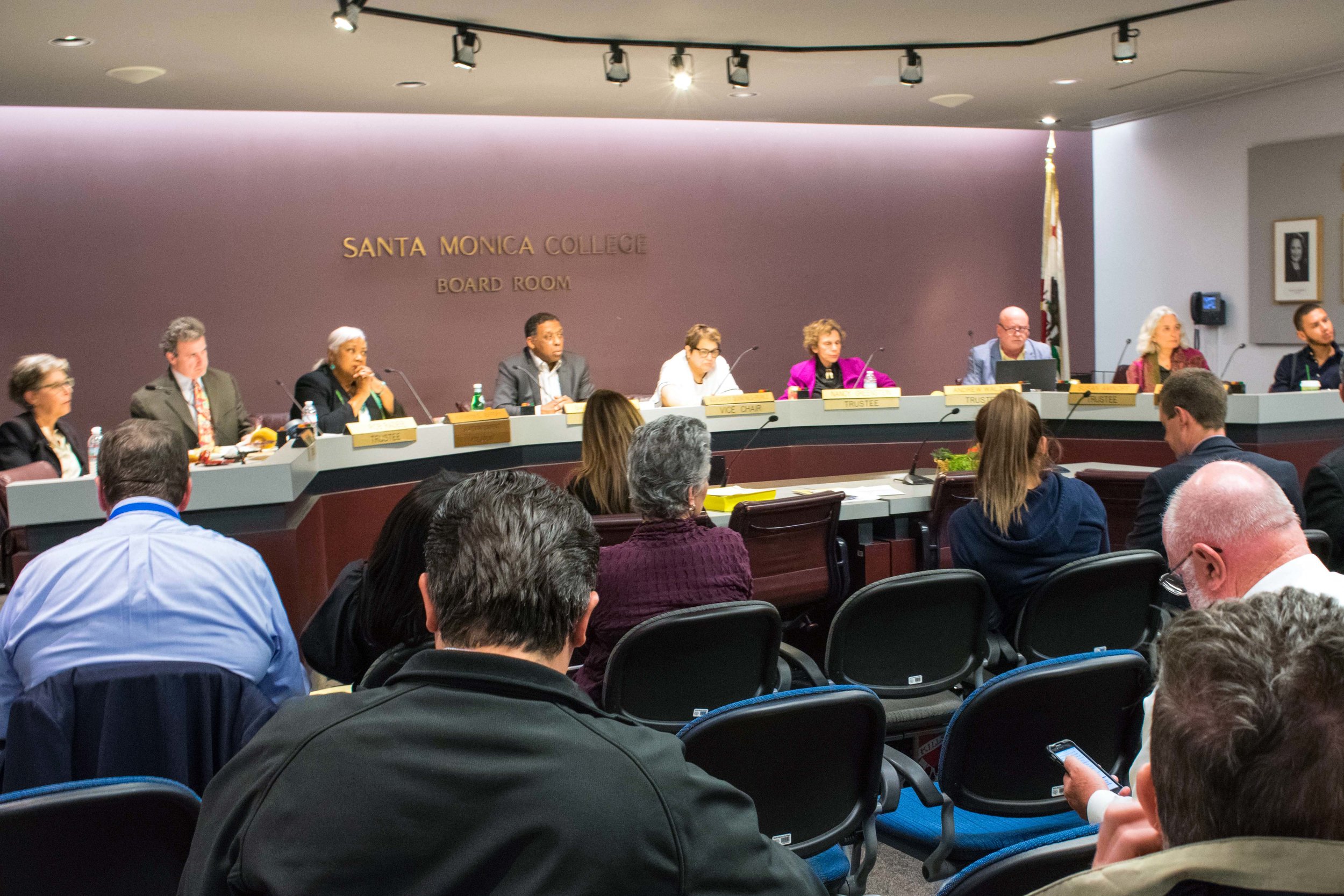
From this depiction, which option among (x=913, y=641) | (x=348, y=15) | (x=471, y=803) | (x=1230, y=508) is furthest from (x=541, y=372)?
(x=471, y=803)

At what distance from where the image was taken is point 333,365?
17.9 ft

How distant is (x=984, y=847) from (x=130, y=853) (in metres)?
1.51

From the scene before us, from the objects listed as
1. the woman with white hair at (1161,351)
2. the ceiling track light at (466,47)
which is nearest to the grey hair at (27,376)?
the ceiling track light at (466,47)

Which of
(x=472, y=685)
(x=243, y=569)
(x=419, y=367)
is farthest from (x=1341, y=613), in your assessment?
(x=419, y=367)

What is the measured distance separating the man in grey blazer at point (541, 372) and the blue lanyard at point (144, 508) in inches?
147

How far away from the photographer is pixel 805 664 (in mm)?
2945

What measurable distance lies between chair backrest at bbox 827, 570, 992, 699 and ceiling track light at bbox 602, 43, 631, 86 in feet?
12.5

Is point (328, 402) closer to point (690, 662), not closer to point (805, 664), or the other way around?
point (805, 664)

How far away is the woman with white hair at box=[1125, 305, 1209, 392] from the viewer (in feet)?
20.6

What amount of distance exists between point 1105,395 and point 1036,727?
3985 millimetres

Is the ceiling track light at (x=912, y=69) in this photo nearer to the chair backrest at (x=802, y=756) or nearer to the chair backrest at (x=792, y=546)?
the chair backrest at (x=792, y=546)

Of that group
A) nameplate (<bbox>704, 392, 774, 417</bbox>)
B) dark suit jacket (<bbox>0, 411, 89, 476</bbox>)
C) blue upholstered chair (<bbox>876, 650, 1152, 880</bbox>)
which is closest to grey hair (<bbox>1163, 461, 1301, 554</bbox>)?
blue upholstered chair (<bbox>876, 650, 1152, 880</bbox>)

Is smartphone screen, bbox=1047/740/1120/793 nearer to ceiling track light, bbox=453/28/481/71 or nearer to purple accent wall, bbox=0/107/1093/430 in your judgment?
ceiling track light, bbox=453/28/481/71

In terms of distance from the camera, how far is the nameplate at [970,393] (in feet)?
18.2
